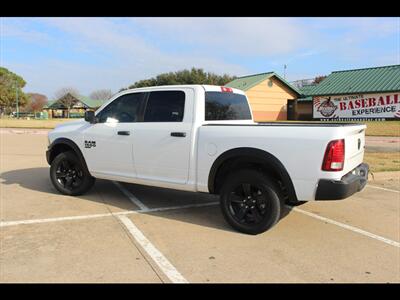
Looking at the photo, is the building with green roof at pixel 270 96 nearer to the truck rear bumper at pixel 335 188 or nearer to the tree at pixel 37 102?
the truck rear bumper at pixel 335 188

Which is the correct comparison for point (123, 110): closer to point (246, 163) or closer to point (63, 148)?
point (63, 148)

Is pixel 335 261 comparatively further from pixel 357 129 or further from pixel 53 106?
pixel 53 106

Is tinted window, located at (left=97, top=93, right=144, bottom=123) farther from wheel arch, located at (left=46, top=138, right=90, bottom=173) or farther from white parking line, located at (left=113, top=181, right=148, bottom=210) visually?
white parking line, located at (left=113, top=181, right=148, bottom=210)

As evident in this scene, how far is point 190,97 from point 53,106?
95.6m

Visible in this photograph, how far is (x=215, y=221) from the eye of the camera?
523cm

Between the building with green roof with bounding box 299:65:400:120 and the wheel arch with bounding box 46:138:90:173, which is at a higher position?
the building with green roof with bounding box 299:65:400:120

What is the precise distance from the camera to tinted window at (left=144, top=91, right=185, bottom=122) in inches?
209

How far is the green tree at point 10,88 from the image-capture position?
251 ft

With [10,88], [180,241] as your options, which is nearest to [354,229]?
[180,241]

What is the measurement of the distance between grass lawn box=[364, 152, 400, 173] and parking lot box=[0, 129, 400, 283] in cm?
246

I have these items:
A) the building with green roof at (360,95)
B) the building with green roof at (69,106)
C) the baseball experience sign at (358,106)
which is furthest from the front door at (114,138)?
the building with green roof at (69,106)

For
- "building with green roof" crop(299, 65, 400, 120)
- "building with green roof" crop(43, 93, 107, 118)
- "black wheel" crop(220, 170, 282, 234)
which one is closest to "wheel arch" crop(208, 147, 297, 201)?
"black wheel" crop(220, 170, 282, 234)

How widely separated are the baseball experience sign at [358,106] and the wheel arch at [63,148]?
2877cm

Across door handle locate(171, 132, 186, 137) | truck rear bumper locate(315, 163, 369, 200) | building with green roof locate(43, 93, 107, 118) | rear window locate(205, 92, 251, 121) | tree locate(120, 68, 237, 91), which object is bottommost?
truck rear bumper locate(315, 163, 369, 200)
